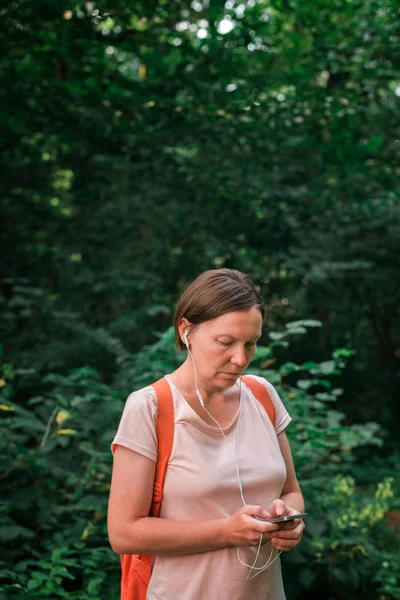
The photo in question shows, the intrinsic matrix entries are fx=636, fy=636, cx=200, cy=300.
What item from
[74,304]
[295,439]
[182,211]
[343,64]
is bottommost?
[295,439]

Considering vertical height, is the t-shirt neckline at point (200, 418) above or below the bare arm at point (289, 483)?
above

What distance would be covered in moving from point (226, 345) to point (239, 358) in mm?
52

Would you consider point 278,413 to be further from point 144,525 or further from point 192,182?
point 192,182

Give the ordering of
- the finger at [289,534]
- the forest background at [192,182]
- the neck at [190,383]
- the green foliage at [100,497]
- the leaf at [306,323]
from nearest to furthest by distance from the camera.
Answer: the finger at [289,534] → the neck at [190,383] → the green foliage at [100,497] → the leaf at [306,323] → the forest background at [192,182]

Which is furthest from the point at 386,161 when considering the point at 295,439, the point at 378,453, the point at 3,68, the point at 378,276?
the point at 295,439

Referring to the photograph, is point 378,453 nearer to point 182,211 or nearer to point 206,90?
point 182,211

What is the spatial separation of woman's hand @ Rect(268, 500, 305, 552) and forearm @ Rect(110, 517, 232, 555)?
0.43 ft

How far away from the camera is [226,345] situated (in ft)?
5.83

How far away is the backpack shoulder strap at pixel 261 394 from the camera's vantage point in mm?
1997

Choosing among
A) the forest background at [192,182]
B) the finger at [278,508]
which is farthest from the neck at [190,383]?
the forest background at [192,182]

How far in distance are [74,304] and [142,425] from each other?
224 inches

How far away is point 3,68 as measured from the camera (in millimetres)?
5906

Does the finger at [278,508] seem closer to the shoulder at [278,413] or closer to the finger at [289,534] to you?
the finger at [289,534]

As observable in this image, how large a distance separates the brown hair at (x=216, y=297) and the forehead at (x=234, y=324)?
0.04 feet
